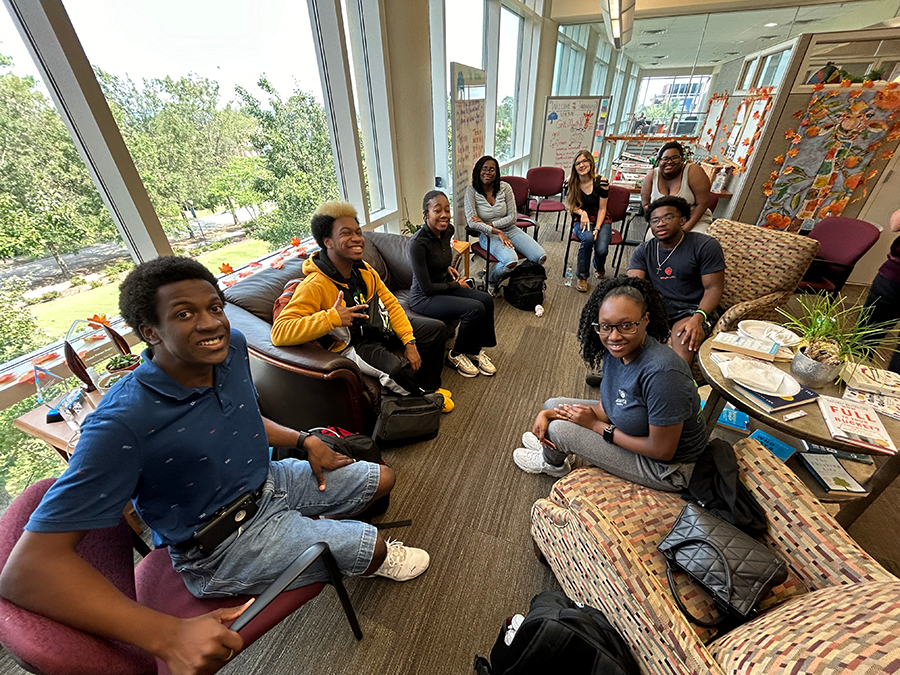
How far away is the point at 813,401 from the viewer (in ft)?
4.23

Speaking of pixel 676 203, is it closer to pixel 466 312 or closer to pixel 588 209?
pixel 466 312

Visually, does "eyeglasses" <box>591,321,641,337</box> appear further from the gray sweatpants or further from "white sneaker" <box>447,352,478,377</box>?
"white sneaker" <box>447,352,478,377</box>

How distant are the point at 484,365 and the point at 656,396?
1530 mm

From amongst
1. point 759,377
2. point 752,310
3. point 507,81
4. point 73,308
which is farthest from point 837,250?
point 507,81

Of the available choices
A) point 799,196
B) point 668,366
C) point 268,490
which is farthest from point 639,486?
point 799,196

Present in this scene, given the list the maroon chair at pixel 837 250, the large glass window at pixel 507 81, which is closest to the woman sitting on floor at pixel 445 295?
the maroon chair at pixel 837 250

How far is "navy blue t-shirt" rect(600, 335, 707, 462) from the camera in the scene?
115 cm

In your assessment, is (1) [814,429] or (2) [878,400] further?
(2) [878,400]

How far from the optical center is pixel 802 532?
3.18ft

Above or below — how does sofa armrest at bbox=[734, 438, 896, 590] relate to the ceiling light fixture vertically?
below

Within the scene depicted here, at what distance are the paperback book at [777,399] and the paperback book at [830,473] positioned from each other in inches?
14.3

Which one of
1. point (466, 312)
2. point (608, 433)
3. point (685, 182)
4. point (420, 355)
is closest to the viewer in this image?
point (608, 433)

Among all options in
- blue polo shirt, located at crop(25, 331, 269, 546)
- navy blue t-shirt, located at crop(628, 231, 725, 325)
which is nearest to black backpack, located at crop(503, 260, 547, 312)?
navy blue t-shirt, located at crop(628, 231, 725, 325)

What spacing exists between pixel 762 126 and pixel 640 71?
357 inches
